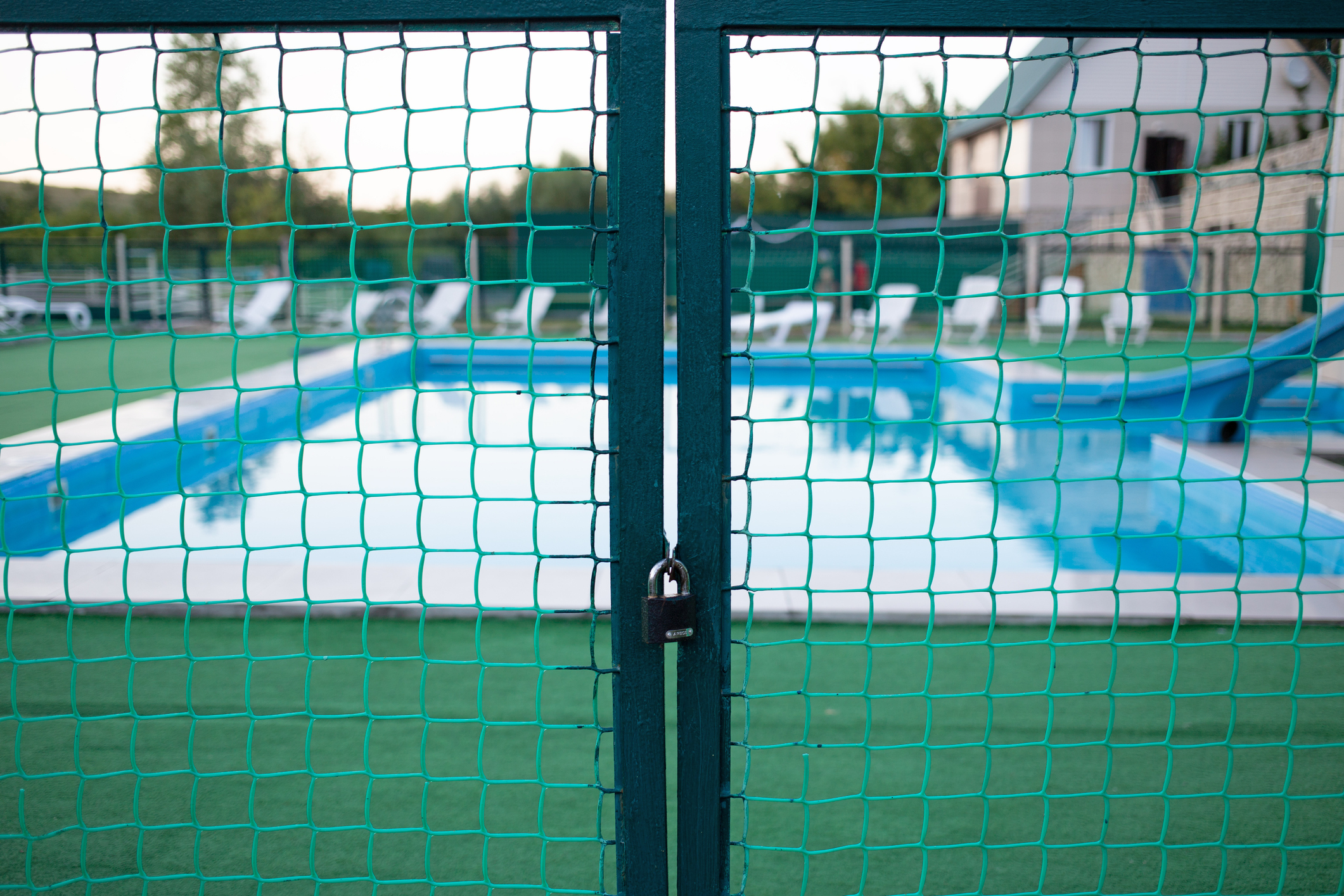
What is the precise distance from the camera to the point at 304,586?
7.17 ft

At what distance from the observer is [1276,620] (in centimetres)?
350

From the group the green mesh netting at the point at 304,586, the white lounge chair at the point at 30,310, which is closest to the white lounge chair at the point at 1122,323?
the green mesh netting at the point at 304,586

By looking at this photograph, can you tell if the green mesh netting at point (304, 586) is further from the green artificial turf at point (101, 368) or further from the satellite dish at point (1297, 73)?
the satellite dish at point (1297, 73)

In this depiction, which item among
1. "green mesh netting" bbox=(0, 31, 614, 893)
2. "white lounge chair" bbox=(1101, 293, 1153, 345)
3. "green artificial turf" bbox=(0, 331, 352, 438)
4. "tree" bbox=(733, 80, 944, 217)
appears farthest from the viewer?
"tree" bbox=(733, 80, 944, 217)

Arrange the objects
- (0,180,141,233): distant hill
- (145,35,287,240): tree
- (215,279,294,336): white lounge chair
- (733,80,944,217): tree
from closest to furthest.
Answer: (215,279,294,336): white lounge chair
(0,180,141,233): distant hill
(145,35,287,240): tree
(733,80,944,217): tree

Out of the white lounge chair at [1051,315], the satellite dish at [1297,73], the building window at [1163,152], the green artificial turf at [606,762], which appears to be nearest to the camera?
the green artificial turf at [606,762]

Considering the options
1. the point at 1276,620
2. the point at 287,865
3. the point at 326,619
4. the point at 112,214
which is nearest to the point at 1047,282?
the point at 1276,620

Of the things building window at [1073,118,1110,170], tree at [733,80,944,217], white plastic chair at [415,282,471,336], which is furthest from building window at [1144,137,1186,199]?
white plastic chair at [415,282,471,336]

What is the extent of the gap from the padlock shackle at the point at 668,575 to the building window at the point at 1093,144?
2339 cm

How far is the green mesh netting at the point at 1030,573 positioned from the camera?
165 centimetres

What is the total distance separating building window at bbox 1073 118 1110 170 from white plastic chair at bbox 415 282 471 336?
48.2 feet

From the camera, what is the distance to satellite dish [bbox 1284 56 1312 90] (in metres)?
20.3

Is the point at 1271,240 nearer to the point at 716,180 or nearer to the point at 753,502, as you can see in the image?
the point at 753,502

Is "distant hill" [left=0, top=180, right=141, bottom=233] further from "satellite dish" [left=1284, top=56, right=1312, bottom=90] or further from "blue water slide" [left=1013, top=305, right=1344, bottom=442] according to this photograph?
"satellite dish" [left=1284, top=56, right=1312, bottom=90]
